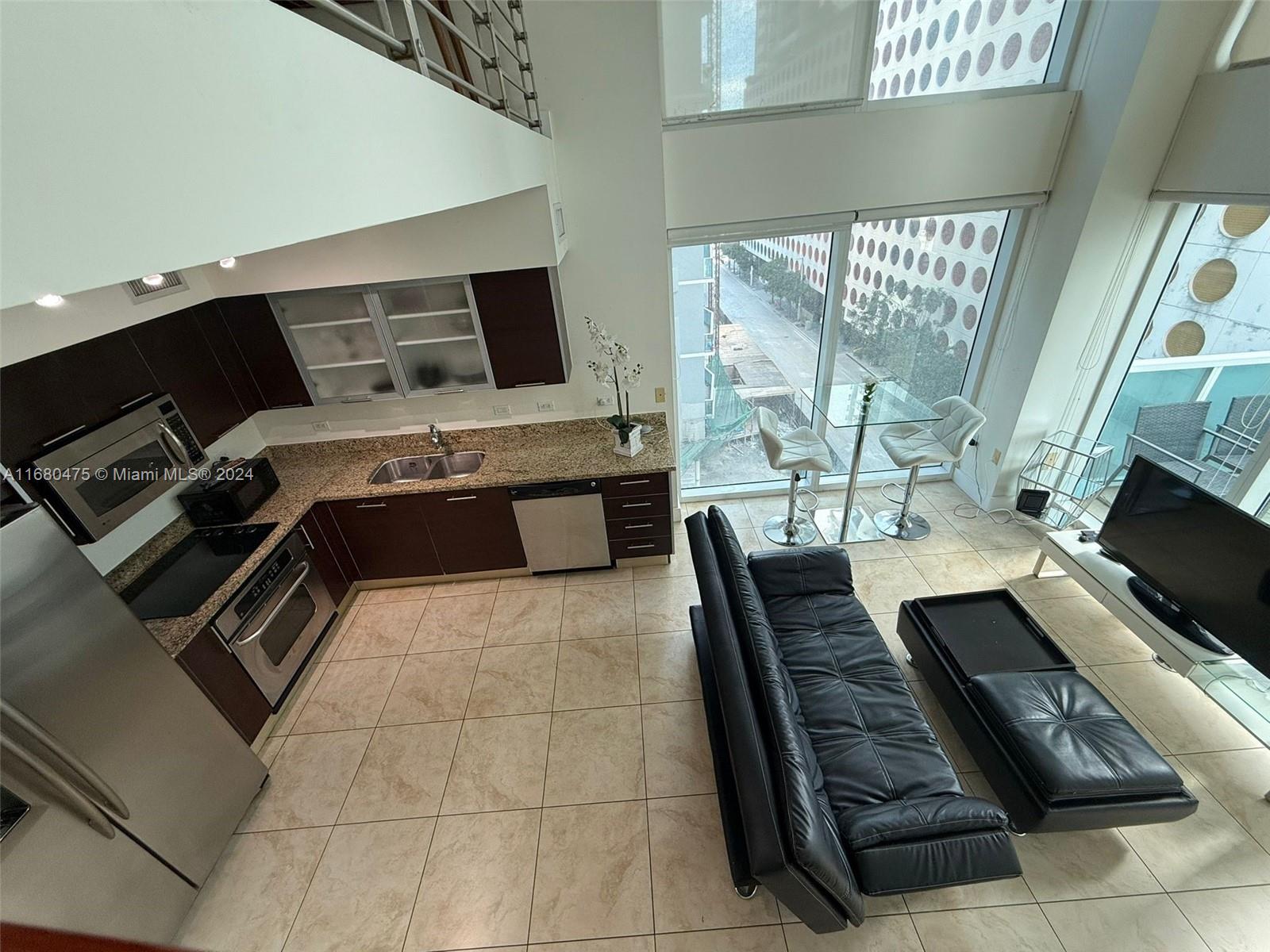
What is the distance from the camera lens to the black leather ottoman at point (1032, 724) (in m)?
1.87

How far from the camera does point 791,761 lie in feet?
5.02

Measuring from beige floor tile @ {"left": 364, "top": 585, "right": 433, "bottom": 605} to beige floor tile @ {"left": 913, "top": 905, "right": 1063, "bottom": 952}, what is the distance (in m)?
3.20

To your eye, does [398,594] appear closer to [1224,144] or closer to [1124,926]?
[1124,926]

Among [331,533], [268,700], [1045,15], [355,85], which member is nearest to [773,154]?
[1045,15]

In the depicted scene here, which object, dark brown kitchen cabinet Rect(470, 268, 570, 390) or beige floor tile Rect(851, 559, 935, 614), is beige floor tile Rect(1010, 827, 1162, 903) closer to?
beige floor tile Rect(851, 559, 935, 614)

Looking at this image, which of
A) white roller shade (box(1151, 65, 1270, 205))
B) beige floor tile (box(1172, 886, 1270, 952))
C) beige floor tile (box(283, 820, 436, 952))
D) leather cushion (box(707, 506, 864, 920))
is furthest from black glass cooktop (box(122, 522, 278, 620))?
white roller shade (box(1151, 65, 1270, 205))

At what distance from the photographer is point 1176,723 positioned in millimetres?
2455

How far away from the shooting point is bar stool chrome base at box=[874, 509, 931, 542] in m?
3.77

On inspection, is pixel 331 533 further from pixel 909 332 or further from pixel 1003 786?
pixel 909 332

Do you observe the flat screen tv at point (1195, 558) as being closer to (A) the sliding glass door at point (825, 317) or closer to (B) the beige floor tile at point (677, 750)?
(A) the sliding glass door at point (825, 317)

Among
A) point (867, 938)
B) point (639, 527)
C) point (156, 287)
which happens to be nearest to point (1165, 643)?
point (867, 938)

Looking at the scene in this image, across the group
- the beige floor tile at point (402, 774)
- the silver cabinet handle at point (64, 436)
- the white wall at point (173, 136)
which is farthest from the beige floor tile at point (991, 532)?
the silver cabinet handle at point (64, 436)

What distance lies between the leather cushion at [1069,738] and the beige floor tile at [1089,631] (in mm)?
825

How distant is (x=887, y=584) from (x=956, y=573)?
0.51 m
